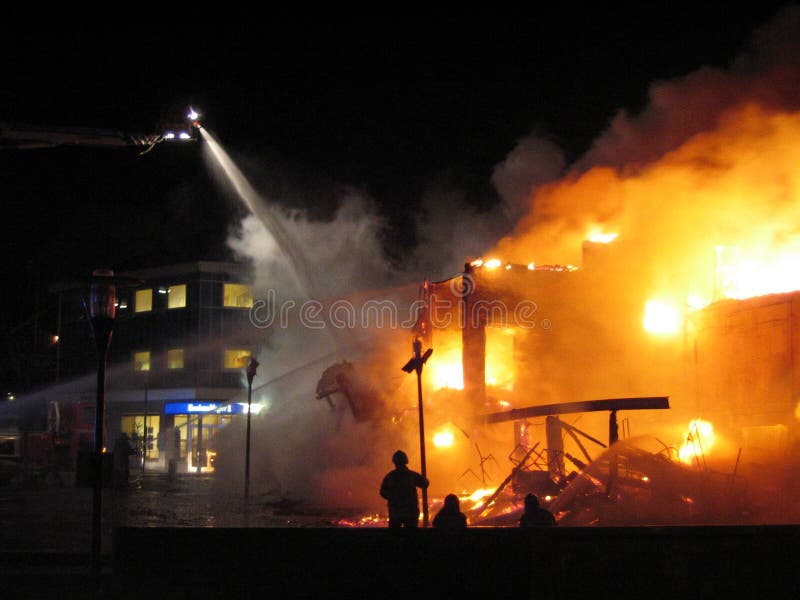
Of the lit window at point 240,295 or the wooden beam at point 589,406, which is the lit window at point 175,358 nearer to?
the lit window at point 240,295

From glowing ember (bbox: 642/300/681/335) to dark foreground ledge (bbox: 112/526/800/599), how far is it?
1516cm

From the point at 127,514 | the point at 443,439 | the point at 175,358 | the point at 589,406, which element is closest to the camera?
the point at 589,406

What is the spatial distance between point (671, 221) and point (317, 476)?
11.3 metres

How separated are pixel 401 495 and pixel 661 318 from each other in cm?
1461

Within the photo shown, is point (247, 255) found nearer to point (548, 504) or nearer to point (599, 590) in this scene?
point (548, 504)

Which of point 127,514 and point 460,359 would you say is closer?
point 127,514

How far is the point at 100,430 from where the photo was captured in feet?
30.2

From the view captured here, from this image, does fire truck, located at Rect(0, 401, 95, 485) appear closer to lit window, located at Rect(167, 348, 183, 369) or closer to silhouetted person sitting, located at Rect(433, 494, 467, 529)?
lit window, located at Rect(167, 348, 183, 369)

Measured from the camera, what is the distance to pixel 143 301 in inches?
1828

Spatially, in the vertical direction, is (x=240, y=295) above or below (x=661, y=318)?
above

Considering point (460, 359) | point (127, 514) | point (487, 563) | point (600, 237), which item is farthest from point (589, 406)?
point (127, 514)

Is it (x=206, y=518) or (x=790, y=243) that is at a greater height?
(x=790, y=243)

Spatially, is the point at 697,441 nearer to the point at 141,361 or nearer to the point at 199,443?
the point at 199,443

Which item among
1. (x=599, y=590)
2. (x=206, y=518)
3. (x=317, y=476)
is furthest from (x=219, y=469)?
(x=599, y=590)
